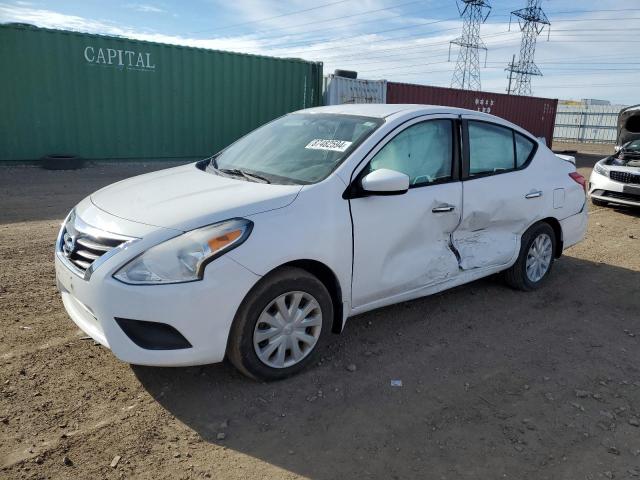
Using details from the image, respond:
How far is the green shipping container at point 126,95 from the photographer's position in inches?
457

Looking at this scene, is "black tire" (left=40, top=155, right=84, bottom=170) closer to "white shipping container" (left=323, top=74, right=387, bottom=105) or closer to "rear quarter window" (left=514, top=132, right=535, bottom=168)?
"white shipping container" (left=323, top=74, right=387, bottom=105)

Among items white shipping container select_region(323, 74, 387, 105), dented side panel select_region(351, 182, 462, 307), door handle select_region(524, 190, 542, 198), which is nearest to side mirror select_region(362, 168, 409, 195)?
dented side panel select_region(351, 182, 462, 307)

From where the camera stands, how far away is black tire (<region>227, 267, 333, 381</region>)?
113 inches

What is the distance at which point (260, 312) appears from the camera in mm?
2932

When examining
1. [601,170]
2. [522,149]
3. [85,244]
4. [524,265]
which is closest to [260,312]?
[85,244]

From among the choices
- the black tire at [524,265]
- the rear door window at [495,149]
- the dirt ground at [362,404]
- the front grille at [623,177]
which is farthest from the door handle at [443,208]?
the front grille at [623,177]

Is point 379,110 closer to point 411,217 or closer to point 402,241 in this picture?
point 411,217

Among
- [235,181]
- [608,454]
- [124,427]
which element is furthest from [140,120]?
[608,454]

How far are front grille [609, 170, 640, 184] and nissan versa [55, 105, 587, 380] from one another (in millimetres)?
5099

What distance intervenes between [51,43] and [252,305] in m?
11.5

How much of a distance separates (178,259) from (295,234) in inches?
26.3

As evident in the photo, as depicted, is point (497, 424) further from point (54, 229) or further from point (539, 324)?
point (54, 229)

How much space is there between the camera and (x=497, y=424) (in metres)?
2.84

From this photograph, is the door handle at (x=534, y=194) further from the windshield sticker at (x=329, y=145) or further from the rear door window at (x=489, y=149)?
the windshield sticker at (x=329, y=145)
